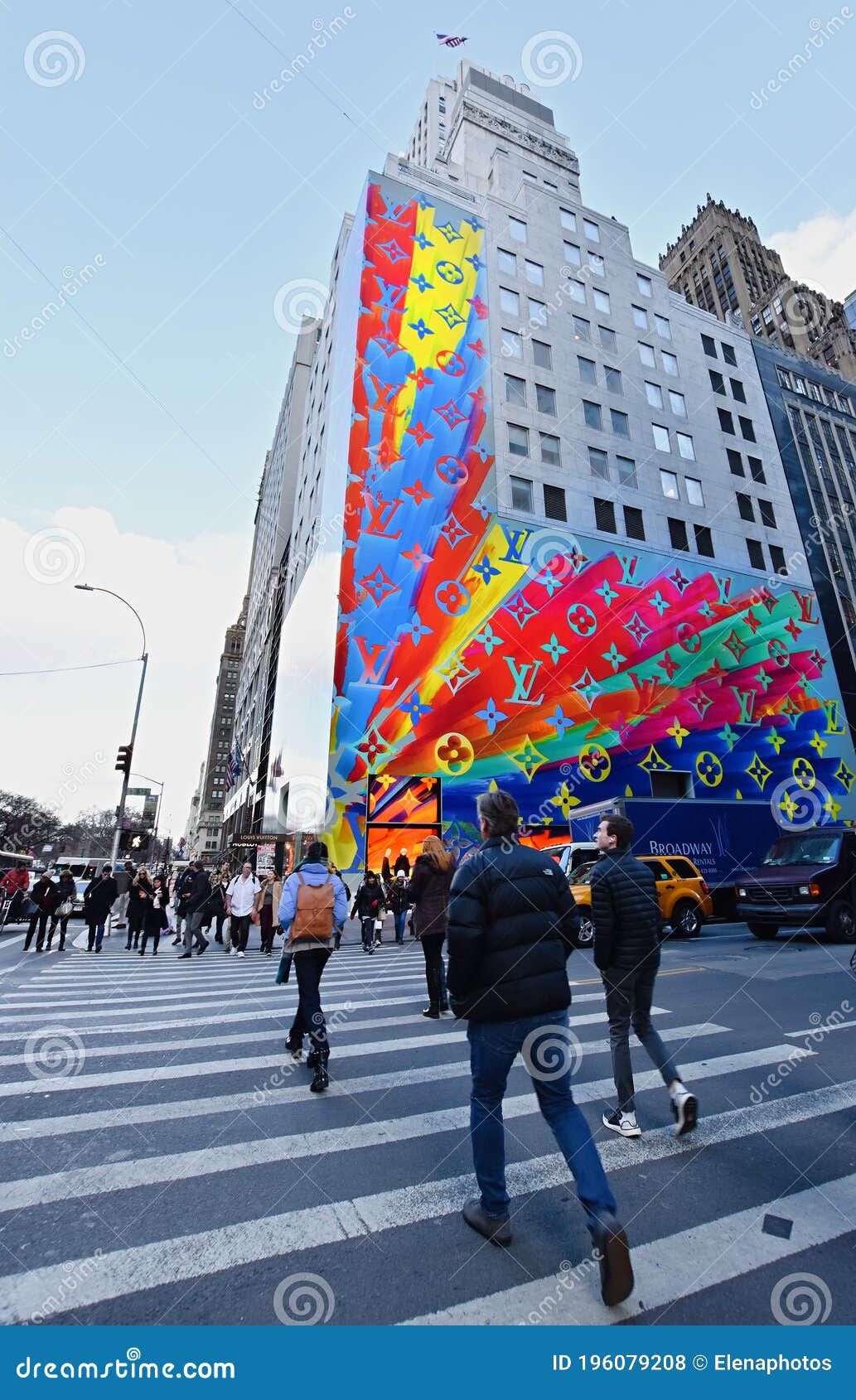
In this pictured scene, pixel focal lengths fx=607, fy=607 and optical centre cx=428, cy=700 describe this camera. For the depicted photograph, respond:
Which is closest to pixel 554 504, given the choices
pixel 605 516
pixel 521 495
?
pixel 521 495

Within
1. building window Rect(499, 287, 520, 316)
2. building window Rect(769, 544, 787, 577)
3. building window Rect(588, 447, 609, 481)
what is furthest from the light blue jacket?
building window Rect(769, 544, 787, 577)

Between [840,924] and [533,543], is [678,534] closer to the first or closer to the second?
[533,543]

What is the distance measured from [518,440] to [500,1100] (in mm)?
32590

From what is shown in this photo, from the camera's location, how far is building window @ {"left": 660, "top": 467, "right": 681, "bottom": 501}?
3506 centimetres

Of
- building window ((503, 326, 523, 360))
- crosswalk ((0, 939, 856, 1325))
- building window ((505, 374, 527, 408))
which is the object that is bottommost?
crosswalk ((0, 939, 856, 1325))

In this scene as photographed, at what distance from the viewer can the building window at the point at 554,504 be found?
30844 millimetres

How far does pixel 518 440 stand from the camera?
3142 cm

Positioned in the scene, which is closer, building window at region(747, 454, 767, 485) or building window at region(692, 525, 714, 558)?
building window at region(692, 525, 714, 558)

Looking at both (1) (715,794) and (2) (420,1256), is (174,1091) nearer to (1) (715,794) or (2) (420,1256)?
(2) (420,1256)

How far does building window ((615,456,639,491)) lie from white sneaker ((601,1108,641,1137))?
3442 cm

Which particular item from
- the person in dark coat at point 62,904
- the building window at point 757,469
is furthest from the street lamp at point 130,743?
the building window at point 757,469

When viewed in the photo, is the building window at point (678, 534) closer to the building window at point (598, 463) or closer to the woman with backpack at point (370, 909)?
the building window at point (598, 463)

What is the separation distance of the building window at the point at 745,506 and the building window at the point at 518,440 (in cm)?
1535

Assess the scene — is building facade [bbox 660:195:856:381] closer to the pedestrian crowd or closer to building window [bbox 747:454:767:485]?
building window [bbox 747:454:767:485]
